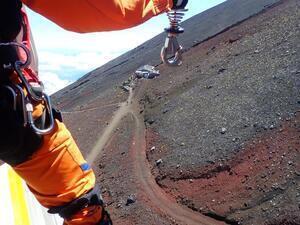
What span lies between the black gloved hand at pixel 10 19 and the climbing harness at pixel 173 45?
0.86 meters

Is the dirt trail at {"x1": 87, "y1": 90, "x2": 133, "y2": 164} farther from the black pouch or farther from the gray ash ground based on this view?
the black pouch

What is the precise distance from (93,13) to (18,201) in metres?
2.06

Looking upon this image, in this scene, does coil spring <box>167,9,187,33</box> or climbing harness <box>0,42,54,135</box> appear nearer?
climbing harness <box>0,42,54,135</box>

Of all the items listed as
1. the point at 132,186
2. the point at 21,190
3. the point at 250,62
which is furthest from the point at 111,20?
the point at 250,62

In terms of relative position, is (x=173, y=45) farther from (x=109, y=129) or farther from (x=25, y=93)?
(x=109, y=129)

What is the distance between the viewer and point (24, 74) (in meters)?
2.89

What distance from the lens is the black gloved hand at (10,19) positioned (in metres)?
2.50

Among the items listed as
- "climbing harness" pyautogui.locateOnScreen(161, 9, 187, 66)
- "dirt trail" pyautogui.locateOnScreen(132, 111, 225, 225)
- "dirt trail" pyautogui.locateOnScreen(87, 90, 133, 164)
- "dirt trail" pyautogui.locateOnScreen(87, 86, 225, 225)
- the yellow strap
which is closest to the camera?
"climbing harness" pyautogui.locateOnScreen(161, 9, 187, 66)

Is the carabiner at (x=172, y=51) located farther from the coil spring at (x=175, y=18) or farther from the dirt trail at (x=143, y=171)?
the dirt trail at (x=143, y=171)

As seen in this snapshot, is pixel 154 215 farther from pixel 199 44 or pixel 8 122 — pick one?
pixel 199 44

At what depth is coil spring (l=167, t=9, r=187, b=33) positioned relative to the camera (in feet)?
9.17

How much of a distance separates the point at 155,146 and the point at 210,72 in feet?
17.0

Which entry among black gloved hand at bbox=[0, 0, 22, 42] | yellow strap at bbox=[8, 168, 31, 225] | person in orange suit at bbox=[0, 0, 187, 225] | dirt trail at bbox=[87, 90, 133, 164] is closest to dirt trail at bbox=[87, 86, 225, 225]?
dirt trail at bbox=[87, 90, 133, 164]

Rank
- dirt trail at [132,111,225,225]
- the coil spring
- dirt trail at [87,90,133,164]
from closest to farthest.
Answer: the coil spring, dirt trail at [132,111,225,225], dirt trail at [87,90,133,164]
